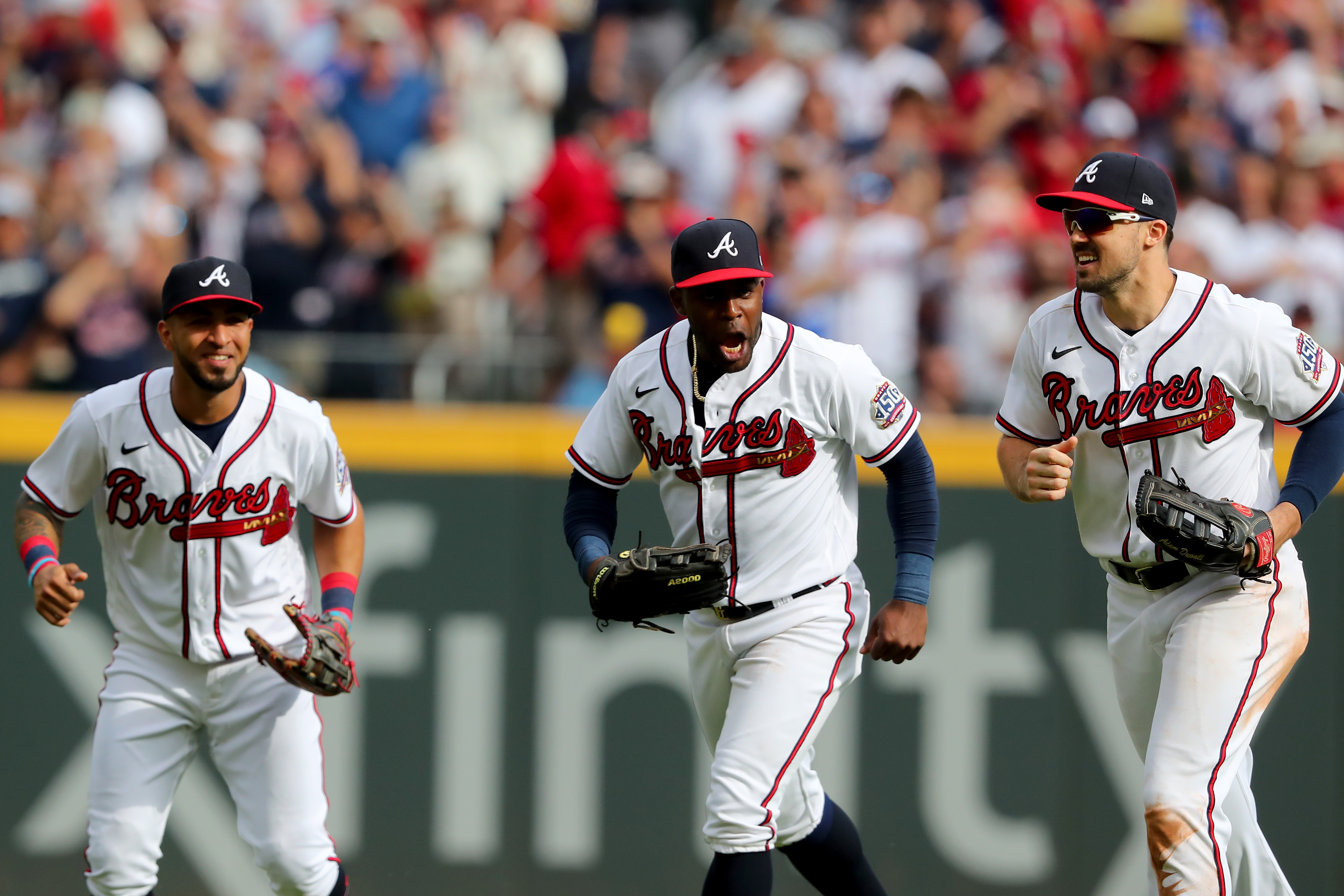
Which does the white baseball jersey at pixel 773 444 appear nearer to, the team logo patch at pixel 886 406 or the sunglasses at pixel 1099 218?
the team logo patch at pixel 886 406

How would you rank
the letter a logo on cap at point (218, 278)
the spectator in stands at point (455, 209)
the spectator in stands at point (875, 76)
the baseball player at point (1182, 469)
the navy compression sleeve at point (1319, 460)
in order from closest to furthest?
the baseball player at point (1182, 469)
the navy compression sleeve at point (1319, 460)
the letter a logo on cap at point (218, 278)
the spectator in stands at point (455, 209)
the spectator in stands at point (875, 76)

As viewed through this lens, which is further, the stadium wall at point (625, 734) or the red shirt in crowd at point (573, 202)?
the red shirt in crowd at point (573, 202)

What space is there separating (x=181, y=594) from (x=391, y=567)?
5.28ft

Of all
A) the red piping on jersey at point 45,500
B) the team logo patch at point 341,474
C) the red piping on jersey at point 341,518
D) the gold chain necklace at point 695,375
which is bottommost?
the red piping on jersey at point 341,518

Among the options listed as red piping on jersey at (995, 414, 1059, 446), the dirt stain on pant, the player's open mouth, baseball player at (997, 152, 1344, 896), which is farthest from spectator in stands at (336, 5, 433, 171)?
the dirt stain on pant

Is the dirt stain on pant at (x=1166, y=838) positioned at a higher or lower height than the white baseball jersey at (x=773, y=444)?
lower

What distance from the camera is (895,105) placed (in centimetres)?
926

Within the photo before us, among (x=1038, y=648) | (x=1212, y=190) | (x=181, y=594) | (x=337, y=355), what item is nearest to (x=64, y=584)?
(x=181, y=594)

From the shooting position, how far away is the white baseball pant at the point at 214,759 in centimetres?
480

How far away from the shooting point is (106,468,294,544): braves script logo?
4.88m

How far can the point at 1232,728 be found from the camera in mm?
4434

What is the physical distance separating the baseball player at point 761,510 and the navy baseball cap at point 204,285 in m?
1.11

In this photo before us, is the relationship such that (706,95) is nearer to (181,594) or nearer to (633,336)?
(633,336)

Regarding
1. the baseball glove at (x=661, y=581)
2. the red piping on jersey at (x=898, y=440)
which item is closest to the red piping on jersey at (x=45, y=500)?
the baseball glove at (x=661, y=581)
